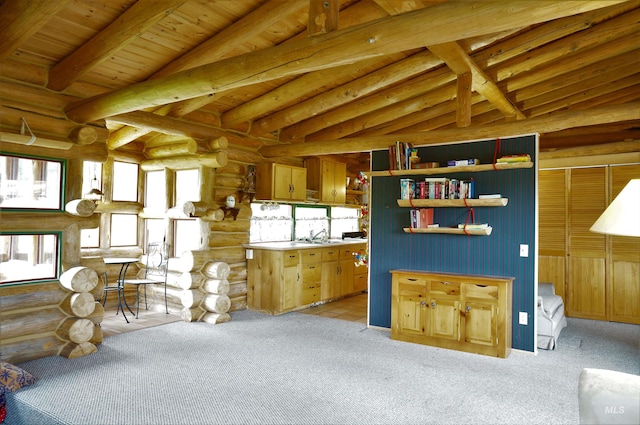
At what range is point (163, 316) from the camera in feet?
20.1

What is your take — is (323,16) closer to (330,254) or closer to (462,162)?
(462,162)

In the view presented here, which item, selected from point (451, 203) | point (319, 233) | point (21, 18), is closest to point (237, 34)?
point (21, 18)

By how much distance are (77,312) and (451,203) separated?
4.06m

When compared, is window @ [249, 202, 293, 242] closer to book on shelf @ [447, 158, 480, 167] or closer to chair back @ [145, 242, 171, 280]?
chair back @ [145, 242, 171, 280]

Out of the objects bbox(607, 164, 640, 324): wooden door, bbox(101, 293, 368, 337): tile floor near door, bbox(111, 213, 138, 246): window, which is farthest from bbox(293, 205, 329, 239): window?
bbox(607, 164, 640, 324): wooden door

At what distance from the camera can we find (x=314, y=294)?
22.4ft

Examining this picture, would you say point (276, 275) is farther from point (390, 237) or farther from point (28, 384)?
point (28, 384)

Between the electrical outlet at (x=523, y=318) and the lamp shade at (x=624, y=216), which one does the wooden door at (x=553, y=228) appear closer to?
the electrical outlet at (x=523, y=318)

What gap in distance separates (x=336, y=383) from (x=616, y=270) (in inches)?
186

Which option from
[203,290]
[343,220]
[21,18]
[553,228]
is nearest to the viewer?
[21,18]

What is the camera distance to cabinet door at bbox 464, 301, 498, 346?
4.50 m

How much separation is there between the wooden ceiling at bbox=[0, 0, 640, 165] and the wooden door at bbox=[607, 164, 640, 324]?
123 centimetres

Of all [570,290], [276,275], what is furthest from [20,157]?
[570,290]

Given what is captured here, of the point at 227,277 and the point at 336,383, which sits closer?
the point at 336,383
